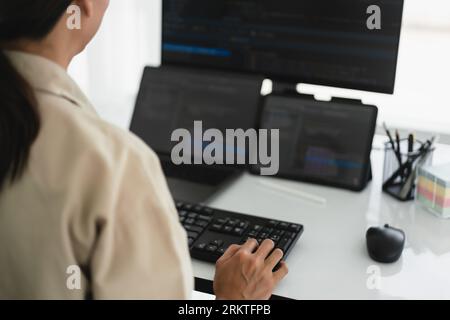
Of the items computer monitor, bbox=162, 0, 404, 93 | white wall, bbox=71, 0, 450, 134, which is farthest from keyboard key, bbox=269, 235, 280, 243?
white wall, bbox=71, 0, 450, 134

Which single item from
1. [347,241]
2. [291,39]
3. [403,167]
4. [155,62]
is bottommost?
[347,241]

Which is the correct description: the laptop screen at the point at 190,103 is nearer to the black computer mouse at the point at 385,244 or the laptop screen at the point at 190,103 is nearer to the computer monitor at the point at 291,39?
the computer monitor at the point at 291,39

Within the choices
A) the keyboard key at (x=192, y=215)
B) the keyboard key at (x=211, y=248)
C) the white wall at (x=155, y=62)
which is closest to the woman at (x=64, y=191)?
the keyboard key at (x=211, y=248)

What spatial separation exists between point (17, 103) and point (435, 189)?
0.89m

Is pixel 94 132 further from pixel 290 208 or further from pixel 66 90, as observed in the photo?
pixel 290 208

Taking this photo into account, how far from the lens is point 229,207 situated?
132 cm

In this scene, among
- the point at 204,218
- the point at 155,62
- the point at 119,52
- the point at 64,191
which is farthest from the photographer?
the point at 155,62

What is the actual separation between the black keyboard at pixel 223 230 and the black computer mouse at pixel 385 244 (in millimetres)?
134

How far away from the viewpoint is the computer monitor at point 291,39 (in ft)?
4.52

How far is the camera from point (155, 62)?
104 inches

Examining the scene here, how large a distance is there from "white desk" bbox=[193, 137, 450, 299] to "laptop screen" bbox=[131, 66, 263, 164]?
0.16 metres

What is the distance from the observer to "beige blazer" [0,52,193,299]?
0.67 metres

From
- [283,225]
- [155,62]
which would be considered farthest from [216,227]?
[155,62]

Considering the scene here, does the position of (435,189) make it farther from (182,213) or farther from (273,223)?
(182,213)
